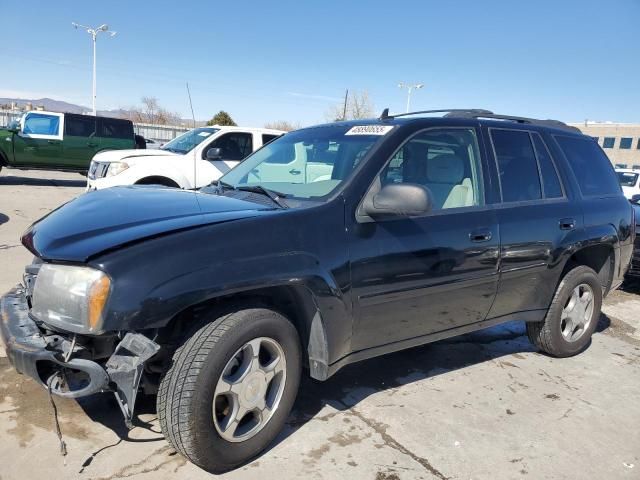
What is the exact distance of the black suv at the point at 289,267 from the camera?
2217 mm

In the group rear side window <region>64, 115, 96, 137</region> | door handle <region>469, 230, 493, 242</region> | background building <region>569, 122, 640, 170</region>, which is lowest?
door handle <region>469, 230, 493, 242</region>

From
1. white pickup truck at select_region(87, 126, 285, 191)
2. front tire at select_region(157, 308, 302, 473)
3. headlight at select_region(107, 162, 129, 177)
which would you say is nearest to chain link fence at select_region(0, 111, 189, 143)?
white pickup truck at select_region(87, 126, 285, 191)

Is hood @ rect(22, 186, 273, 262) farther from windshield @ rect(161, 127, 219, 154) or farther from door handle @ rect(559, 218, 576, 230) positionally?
windshield @ rect(161, 127, 219, 154)

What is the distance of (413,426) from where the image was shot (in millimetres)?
3117

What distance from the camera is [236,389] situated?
8.16 ft

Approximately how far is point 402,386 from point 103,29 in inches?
1404

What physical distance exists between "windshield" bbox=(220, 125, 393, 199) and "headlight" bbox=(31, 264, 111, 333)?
127 centimetres

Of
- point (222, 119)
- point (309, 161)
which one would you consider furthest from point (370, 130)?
point (222, 119)

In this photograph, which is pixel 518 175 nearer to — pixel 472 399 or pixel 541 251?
pixel 541 251

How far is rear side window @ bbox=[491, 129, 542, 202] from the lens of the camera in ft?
12.0

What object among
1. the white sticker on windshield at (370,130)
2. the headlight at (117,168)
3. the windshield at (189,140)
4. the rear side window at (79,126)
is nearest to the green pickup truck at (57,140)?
the rear side window at (79,126)

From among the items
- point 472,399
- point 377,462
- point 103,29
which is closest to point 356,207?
point 377,462

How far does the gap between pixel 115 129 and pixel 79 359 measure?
14.7m

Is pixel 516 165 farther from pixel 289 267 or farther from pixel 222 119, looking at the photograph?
pixel 222 119
